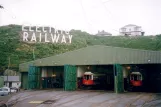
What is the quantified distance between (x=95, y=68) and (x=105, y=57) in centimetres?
1051

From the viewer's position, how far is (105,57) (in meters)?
30.3

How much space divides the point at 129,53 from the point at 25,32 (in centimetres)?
2534

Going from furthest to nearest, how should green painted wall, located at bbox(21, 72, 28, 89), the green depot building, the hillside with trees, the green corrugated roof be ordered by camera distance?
the hillside with trees
green painted wall, located at bbox(21, 72, 28, 89)
the green depot building
the green corrugated roof

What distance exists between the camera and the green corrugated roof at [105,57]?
2715cm

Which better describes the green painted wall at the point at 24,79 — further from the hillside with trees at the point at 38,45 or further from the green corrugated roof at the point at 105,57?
the hillside with trees at the point at 38,45

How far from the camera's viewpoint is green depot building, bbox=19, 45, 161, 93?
28.3 meters

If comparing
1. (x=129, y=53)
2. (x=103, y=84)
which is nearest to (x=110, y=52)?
(x=129, y=53)

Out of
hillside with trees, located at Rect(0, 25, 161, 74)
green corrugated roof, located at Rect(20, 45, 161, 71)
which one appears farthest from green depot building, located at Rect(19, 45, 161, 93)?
hillside with trees, located at Rect(0, 25, 161, 74)

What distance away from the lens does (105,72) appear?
41062 millimetres

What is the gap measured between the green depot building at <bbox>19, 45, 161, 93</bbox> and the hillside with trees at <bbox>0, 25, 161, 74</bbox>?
2823cm

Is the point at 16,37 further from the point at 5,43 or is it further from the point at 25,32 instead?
the point at 25,32

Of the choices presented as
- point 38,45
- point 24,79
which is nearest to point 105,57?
point 24,79

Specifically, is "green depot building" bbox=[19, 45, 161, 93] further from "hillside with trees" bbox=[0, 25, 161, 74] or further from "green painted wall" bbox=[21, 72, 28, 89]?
"hillside with trees" bbox=[0, 25, 161, 74]

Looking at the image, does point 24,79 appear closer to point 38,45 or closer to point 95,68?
point 95,68
